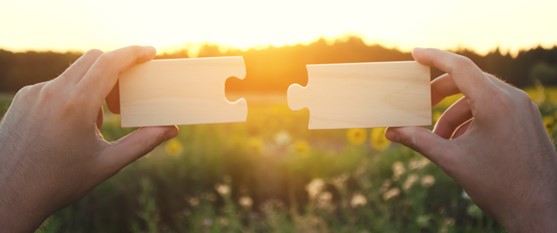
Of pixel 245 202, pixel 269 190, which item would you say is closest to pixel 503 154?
pixel 245 202

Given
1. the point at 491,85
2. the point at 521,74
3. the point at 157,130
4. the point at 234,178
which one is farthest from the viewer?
the point at 521,74

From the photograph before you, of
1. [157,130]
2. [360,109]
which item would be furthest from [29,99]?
[360,109]

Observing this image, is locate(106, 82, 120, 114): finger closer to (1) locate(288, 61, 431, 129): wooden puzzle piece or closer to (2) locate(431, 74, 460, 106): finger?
(1) locate(288, 61, 431, 129): wooden puzzle piece

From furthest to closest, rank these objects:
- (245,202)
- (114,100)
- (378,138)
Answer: (378,138) < (245,202) < (114,100)

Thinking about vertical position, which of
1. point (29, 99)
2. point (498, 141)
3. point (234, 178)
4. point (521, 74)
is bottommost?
point (234, 178)

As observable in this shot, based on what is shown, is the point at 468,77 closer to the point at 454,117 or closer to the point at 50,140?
the point at 454,117

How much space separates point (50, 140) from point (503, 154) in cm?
128

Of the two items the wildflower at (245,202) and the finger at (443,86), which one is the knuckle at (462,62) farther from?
the wildflower at (245,202)

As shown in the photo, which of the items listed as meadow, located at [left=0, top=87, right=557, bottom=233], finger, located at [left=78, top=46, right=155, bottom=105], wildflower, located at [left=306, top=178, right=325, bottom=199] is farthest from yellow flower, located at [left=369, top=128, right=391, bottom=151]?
finger, located at [left=78, top=46, right=155, bottom=105]

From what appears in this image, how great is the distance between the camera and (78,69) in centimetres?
179

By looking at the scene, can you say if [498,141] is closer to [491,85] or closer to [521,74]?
[491,85]

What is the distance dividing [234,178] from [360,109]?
3.80 m

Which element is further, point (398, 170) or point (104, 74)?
point (398, 170)

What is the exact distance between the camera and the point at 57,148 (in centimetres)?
177
